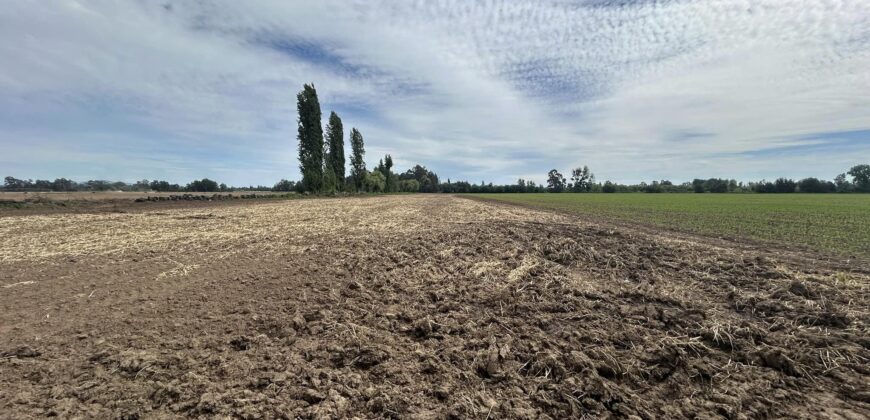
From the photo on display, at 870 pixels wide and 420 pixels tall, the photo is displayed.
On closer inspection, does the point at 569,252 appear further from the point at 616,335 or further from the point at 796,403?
the point at 796,403

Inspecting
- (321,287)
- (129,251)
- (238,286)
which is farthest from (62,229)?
(321,287)

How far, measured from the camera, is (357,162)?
79750mm

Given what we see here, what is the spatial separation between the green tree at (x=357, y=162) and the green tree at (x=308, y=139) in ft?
81.4

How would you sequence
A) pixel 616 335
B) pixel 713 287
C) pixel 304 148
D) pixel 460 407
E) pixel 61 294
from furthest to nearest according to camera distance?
pixel 304 148, pixel 713 287, pixel 61 294, pixel 616 335, pixel 460 407

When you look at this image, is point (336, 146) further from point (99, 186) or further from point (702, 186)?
point (702, 186)

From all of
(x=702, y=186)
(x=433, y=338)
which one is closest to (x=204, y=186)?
(x=433, y=338)

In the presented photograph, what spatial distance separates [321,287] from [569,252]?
575 centimetres

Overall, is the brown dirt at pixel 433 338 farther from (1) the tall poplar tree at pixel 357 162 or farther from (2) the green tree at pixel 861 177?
(2) the green tree at pixel 861 177

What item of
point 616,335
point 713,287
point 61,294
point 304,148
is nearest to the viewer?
point 616,335

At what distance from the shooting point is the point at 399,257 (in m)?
8.48

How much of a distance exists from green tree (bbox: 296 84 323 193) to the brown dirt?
46597 mm

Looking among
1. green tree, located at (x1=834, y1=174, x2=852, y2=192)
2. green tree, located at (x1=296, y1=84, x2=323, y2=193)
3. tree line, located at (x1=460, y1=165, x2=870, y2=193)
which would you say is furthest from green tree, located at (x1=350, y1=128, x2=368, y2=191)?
green tree, located at (x1=834, y1=174, x2=852, y2=192)

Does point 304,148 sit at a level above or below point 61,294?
above

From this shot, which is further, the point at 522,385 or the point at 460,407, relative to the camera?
the point at 522,385
